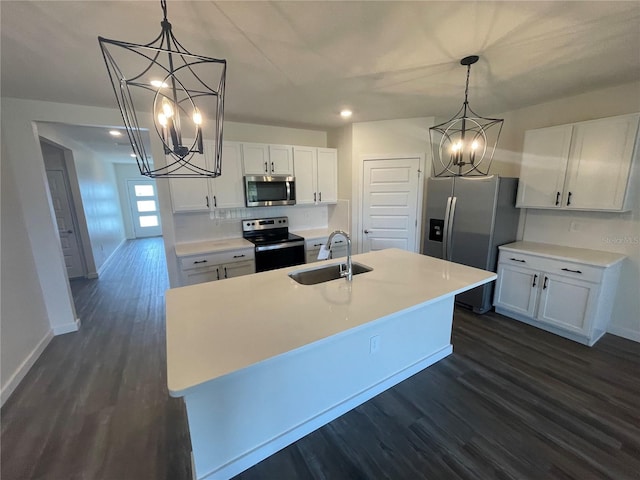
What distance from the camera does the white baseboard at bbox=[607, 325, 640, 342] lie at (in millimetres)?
2734

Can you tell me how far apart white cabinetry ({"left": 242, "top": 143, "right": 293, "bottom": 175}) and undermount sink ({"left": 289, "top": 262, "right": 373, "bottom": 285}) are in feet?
6.17

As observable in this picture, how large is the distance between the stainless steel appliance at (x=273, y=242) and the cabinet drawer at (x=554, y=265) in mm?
2581

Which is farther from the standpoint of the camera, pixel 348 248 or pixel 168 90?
pixel 168 90

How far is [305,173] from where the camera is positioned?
13.1 feet

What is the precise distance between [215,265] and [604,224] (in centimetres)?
437

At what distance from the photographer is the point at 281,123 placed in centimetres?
381

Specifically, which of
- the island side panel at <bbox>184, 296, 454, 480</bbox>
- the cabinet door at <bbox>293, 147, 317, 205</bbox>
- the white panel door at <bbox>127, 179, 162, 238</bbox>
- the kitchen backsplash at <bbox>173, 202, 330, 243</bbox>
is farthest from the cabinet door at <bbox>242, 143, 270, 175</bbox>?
the white panel door at <bbox>127, 179, 162, 238</bbox>

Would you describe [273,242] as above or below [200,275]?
above

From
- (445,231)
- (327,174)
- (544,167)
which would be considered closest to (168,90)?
(327,174)

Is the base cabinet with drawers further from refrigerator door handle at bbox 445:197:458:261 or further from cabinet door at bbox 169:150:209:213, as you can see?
cabinet door at bbox 169:150:209:213

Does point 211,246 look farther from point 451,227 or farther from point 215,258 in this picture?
point 451,227

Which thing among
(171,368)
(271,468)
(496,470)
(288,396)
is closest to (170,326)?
(171,368)

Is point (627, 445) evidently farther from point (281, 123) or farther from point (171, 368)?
point (281, 123)

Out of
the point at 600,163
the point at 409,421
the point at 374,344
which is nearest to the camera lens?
the point at 409,421
